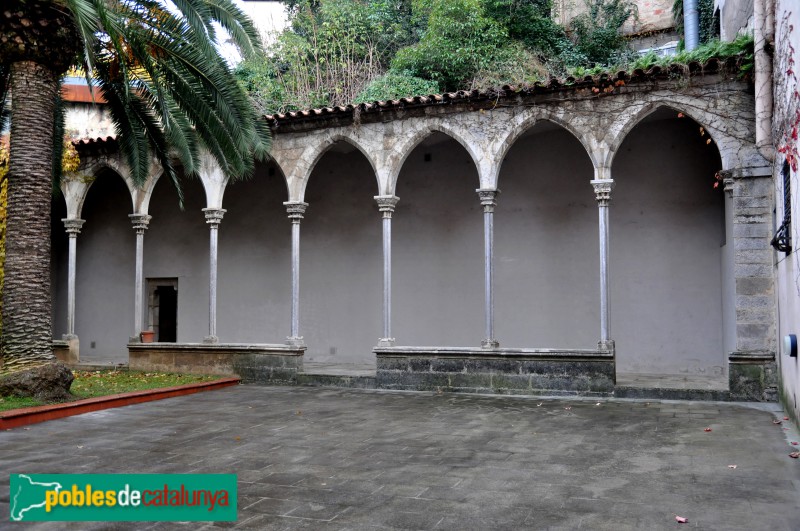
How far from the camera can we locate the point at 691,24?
17.2 meters

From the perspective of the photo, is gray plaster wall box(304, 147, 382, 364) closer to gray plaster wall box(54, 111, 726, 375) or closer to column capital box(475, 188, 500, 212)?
gray plaster wall box(54, 111, 726, 375)

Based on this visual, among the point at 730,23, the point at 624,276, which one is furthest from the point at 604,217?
the point at 730,23

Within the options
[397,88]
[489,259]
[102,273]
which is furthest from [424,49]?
[102,273]

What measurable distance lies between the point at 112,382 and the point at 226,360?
204cm

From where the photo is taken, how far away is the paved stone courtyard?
4.33 m

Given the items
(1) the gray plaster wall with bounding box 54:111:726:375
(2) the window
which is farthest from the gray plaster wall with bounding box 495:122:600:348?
(2) the window

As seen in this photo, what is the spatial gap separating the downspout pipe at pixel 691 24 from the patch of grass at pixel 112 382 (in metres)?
13.9

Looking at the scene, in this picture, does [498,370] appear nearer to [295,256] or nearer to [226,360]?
[295,256]

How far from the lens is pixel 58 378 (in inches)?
352

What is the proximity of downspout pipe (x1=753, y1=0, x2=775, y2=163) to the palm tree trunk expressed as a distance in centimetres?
958

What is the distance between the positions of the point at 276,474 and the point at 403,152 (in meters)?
7.49

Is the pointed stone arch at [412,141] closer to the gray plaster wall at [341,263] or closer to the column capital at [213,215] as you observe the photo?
the gray plaster wall at [341,263]

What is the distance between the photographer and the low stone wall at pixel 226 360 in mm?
12133

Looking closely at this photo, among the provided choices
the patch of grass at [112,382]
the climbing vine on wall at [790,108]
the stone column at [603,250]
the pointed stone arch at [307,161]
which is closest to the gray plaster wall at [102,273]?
the patch of grass at [112,382]
